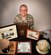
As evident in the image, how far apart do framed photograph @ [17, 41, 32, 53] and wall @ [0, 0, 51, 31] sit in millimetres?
169

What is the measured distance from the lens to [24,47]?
3.60 ft

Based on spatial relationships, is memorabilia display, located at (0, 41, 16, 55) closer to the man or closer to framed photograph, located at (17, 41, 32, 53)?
framed photograph, located at (17, 41, 32, 53)

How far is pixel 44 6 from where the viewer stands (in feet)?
3.88

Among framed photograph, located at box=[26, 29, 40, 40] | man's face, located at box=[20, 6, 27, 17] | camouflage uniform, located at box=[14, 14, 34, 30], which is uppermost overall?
man's face, located at box=[20, 6, 27, 17]

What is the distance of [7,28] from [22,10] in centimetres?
19

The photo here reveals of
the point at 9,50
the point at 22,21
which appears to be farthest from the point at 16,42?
the point at 22,21

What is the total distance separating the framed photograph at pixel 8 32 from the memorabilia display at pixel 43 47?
20 centimetres

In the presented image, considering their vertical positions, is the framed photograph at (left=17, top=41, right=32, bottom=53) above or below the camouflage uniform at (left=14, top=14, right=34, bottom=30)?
below

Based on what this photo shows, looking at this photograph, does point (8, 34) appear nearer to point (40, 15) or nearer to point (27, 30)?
point (27, 30)

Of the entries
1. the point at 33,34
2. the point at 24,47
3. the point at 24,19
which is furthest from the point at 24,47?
the point at 24,19

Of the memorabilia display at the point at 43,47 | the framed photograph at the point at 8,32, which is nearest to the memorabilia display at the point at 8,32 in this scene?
the framed photograph at the point at 8,32

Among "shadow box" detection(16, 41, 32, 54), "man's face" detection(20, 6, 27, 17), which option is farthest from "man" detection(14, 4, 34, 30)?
"shadow box" detection(16, 41, 32, 54)

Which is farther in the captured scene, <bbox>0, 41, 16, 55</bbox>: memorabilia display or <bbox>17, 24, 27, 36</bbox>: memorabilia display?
<bbox>17, 24, 27, 36</bbox>: memorabilia display

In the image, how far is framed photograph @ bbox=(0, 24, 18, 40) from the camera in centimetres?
113
